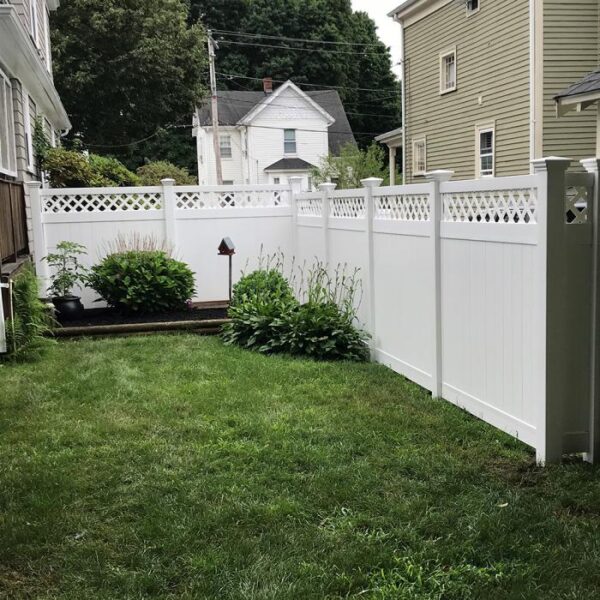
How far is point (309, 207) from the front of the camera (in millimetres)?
9398

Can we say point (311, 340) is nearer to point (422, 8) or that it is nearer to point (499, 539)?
point (499, 539)

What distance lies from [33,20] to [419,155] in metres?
9.69

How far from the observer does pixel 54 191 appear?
979 cm

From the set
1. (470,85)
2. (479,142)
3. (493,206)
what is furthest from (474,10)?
(493,206)

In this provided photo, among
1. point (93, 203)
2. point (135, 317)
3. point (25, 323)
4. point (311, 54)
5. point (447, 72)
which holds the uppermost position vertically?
point (311, 54)

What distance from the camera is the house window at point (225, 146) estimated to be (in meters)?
36.3

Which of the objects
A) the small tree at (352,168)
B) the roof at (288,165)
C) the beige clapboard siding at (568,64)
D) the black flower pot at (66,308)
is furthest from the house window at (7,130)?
the roof at (288,165)

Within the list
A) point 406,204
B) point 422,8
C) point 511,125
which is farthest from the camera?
point 422,8

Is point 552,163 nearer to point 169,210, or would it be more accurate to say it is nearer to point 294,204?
point 294,204

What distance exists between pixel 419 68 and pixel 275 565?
17.1 m

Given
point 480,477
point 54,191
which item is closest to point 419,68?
point 54,191

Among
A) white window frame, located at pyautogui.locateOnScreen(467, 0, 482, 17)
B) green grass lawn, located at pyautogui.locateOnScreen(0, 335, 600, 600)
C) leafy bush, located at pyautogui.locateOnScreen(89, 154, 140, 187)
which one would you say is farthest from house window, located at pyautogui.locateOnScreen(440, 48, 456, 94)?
green grass lawn, located at pyautogui.locateOnScreen(0, 335, 600, 600)

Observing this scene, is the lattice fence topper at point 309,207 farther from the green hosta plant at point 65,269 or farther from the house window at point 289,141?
the house window at point 289,141

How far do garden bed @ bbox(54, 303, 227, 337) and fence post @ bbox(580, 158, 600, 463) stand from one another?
5160mm
